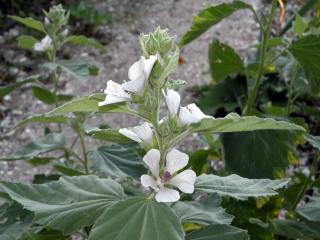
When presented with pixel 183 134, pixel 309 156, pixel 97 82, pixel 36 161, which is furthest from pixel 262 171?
pixel 97 82

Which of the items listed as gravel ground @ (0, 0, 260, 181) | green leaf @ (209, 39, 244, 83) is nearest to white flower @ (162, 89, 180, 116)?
green leaf @ (209, 39, 244, 83)

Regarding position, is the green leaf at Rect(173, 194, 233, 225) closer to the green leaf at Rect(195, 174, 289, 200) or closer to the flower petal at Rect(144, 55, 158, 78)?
the green leaf at Rect(195, 174, 289, 200)

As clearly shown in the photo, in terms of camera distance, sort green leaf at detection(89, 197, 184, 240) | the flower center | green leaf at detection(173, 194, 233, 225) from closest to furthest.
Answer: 1. green leaf at detection(89, 197, 184, 240)
2. the flower center
3. green leaf at detection(173, 194, 233, 225)

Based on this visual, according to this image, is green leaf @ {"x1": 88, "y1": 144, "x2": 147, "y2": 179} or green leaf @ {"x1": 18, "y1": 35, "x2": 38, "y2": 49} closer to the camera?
green leaf @ {"x1": 88, "y1": 144, "x2": 147, "y2": 179}

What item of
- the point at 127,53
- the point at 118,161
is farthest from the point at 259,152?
the point at 127,53

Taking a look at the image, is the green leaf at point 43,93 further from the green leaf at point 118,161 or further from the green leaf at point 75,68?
the green leaf at point 118,161

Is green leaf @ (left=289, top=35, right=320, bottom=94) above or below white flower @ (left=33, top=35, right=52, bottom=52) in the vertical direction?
below

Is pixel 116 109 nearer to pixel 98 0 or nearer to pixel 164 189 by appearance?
pixel 164 189
